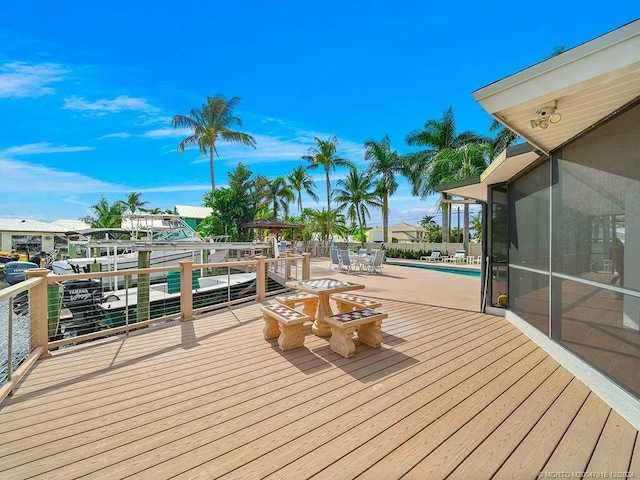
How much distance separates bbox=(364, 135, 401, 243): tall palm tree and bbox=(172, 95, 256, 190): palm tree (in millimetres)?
11304

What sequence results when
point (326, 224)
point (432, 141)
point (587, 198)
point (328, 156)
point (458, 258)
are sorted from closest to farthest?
point (587, 198) < point (458, 258) < point (432, 141) < point (326, 224) < point (328, 156)

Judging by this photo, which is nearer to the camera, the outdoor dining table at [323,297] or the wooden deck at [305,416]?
the wooden deck at [305,416]

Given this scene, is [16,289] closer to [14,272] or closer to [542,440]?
[542,440]

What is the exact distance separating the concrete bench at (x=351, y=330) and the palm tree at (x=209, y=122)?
21.0 metres

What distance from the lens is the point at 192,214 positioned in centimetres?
2672

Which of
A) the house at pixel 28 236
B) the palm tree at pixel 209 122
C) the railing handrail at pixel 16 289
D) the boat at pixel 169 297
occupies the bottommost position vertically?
the boat at pixel 169 297

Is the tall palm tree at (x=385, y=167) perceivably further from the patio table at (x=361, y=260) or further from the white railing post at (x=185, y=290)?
the white railing post at (x=185, y=290)

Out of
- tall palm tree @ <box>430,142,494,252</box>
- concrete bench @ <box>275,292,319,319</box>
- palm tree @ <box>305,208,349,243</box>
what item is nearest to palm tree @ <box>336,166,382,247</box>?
palm tree @ <box>305,208,349,243</box>

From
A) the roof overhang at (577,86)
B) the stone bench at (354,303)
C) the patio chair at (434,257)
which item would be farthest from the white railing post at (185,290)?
the patio chair at (434,257)

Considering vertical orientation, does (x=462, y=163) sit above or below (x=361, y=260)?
above

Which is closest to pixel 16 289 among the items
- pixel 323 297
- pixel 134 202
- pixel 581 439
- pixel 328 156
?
pixel 323 297

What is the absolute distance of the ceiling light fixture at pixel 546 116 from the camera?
241cm

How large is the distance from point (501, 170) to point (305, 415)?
448 centimetres

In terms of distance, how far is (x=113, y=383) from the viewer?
9.16ft
